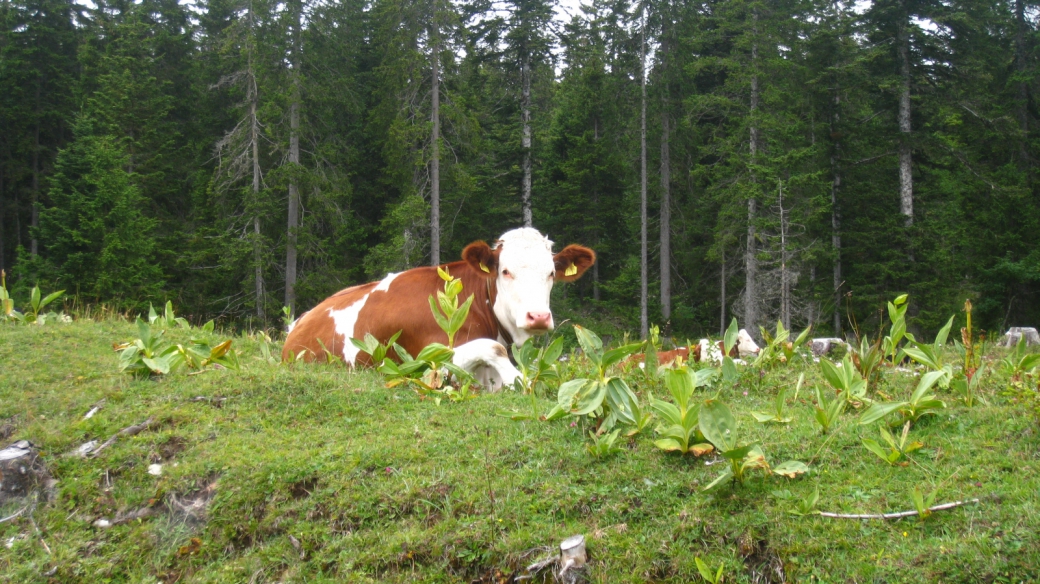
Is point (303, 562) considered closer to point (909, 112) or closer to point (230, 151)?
point (230, 151)

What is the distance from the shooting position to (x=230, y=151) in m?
24.9

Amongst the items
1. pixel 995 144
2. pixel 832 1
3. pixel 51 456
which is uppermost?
pixel 832 1

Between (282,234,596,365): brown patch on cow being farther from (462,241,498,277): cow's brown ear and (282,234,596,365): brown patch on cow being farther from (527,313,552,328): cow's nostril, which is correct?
(527,313,552,328): cow's nostril

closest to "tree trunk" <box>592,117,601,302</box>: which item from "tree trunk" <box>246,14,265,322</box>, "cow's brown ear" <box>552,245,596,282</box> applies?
"tree trunk" <box>246,14,265,322</box>

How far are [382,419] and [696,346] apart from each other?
426cm

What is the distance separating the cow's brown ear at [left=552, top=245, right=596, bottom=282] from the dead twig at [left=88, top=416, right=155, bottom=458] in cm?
425

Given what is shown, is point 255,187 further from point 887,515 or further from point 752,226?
point 887,515

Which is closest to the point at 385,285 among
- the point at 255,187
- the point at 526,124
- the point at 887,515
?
the point at 887,515

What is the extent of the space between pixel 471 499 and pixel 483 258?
3882 mm

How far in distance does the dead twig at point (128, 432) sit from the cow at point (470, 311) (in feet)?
6.04

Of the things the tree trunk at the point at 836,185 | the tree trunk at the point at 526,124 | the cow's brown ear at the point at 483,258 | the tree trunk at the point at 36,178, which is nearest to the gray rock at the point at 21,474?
the cow's brown ear at the point at 483,258

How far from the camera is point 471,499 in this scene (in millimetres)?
3627

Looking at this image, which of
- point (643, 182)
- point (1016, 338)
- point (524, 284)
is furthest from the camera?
point (643, 182)

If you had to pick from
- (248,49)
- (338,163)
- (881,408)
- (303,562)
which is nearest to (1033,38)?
(338,163)
